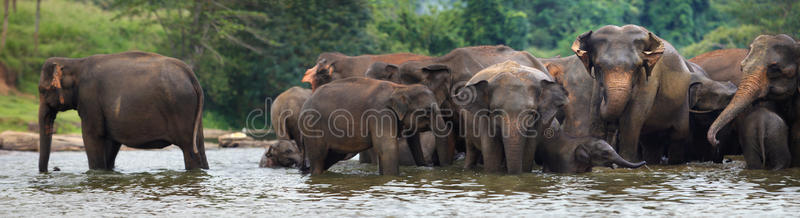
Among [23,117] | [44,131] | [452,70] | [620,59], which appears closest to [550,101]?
[620,59]

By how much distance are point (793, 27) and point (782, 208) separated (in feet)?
104

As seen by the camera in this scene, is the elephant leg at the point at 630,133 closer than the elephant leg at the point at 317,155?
No

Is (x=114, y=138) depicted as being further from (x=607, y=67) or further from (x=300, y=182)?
(x=607, y=67)

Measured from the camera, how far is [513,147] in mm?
9758

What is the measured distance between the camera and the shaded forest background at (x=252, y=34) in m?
35.1

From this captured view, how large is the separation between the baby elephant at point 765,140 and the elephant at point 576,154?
4.74 feet

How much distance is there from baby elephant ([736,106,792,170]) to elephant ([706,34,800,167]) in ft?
0.59

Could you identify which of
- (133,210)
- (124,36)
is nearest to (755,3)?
(124,36)

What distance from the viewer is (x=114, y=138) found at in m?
11.6

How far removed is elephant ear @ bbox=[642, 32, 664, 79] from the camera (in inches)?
422

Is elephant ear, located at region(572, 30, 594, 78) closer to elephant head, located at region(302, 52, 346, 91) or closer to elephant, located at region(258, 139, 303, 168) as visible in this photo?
elephant, located at region(258, 139, 303, 168)

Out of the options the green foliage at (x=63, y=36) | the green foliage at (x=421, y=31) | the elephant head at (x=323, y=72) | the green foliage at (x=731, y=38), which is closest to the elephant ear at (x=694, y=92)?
the elephant head at (x=323, y=72)

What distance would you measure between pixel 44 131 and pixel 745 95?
859 centimetres

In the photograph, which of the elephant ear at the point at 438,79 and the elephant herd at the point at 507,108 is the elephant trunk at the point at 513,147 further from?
the elephant ear at the point at 438,79
